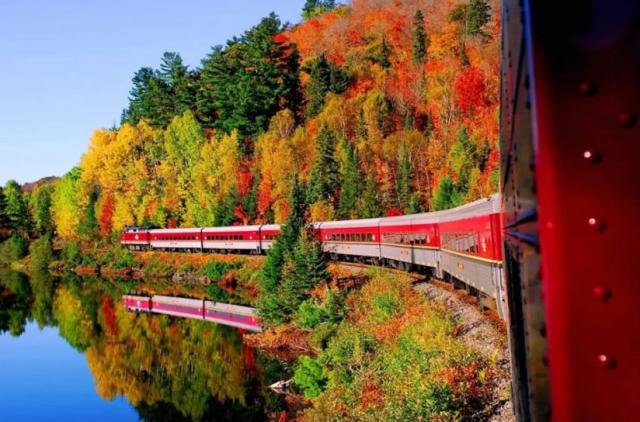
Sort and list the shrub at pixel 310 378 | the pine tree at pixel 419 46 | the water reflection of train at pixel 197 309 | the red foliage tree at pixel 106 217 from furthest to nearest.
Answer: the red foliage tree at pixel 106 217, the pine tree at pixel 419 46, the water reflection of train at pixel 197 309, the shrub at pixel 310 378

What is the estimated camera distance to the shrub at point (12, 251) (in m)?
74.8

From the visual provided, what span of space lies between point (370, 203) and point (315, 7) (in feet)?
248

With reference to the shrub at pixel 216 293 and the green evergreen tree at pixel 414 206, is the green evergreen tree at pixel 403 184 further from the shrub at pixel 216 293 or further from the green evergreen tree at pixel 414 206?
the shrub at pixel 216 293

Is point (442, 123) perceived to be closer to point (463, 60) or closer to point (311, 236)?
point (463, 60)

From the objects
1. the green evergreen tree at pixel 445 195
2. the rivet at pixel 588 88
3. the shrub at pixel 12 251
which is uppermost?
the green evergreen tree at pixel 445 195

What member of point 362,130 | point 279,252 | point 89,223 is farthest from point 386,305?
point 89,223

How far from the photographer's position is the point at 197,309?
3825 cm

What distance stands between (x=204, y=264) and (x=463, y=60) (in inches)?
1209

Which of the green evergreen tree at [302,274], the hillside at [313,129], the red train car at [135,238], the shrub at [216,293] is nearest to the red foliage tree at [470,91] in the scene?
the hillside at [313,129]

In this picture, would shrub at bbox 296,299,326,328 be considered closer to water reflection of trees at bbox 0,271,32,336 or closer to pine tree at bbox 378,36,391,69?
water reflection of trees at bbox 0,271,32,336

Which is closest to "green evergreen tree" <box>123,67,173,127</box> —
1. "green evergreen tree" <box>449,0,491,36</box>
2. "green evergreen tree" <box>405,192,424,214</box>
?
"green evergreen tree" <box>449,0,491,36</box>

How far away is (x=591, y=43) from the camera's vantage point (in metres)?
1.58

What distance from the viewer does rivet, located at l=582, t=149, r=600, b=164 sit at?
5.14 feet

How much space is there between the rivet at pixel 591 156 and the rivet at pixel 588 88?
0.14 meters
